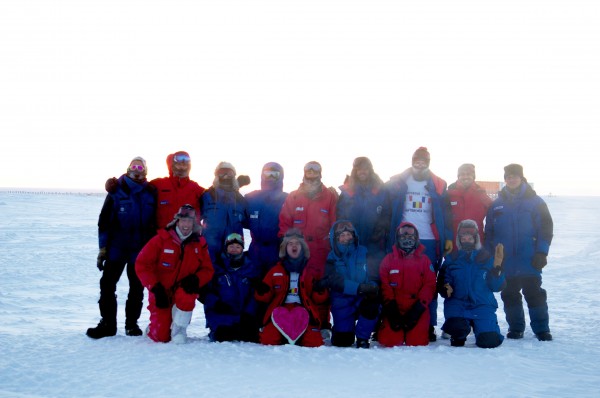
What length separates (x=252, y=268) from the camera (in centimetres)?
495

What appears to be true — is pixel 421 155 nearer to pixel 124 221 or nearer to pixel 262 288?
pixel 262 288

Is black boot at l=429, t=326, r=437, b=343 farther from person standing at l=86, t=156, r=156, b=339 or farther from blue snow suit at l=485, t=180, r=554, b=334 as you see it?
person standing at l=86, t=156, r=156, b=339

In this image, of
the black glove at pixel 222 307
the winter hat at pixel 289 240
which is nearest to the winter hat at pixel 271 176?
the winter hat at pixel 289 240

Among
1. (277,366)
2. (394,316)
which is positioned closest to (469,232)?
(394,316)

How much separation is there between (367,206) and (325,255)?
0.65 metres

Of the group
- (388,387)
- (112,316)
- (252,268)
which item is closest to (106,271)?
(112,316)

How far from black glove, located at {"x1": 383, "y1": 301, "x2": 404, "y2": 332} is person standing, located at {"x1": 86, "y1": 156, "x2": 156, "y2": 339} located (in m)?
2.36

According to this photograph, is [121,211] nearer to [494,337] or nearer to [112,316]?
[112,316]

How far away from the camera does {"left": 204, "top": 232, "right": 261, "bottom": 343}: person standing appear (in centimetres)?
467

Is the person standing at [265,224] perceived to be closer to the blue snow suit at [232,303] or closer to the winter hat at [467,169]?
the blue snow suit at [232,303]

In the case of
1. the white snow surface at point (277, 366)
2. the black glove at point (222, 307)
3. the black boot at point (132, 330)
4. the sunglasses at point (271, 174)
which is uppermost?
the sunglasses at point (271, 174)

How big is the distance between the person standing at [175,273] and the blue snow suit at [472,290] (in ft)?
7.32

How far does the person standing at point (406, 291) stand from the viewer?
453 centimetres

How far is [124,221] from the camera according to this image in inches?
195
